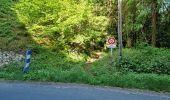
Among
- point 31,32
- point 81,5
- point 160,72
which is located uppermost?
point 81,5

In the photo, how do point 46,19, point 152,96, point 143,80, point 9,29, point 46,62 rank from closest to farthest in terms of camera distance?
point 152,96 → point 143,80 → point 46,62 → point 46,19 → point 9,29

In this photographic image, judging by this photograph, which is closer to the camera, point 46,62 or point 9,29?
point 46,62

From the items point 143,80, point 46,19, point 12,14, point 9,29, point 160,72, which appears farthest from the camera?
point 12,14

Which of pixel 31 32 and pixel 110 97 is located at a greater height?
pixel 31 32

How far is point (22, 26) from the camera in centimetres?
2292

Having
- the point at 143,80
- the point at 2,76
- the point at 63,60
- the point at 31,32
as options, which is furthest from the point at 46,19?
the point at 143,80

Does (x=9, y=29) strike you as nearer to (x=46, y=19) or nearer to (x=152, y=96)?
(x=46, y=19)

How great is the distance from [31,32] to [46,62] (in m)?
3.72

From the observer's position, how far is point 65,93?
36.3 ft

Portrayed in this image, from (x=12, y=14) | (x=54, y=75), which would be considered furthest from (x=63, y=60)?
Result: (x=12, y=14)

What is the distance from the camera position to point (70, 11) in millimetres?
21078

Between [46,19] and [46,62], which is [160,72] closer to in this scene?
[46,62]

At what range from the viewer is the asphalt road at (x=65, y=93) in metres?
10.4

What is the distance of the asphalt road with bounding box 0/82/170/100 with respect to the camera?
10353mm
